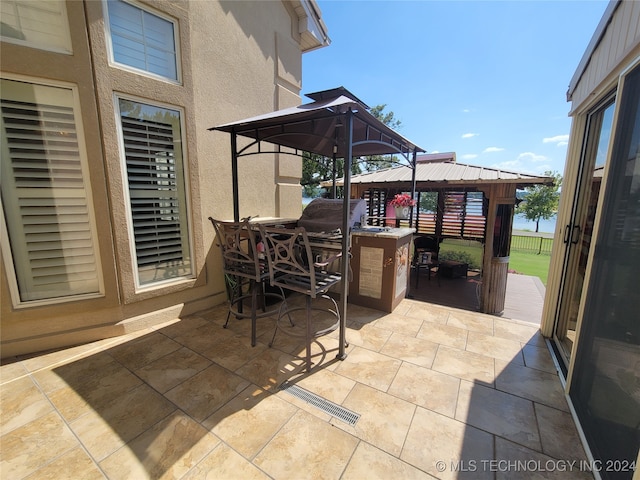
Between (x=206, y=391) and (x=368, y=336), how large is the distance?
171 cm

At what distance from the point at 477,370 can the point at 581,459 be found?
832mm

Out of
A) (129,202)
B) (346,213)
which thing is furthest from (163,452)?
(129,202)

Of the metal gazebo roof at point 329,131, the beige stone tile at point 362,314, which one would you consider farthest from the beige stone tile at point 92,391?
the beige stone tile at point 362,314

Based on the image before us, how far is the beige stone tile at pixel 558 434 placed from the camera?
1.56 m

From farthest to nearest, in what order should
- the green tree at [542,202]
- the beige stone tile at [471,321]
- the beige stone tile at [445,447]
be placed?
the green tree at [542,202] → the beige stone tile at [471,321] → the beige stone tile at [445,447]

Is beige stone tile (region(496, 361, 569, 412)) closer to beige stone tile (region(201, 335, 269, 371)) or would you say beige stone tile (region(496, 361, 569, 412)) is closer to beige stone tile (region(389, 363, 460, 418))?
beige stone tile (region(389, 363, 460, 418))

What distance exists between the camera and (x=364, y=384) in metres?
2.16

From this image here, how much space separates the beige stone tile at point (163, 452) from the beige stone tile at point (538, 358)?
112 inches

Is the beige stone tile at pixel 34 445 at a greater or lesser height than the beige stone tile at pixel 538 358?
lesser

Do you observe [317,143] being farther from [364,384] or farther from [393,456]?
[393,456]

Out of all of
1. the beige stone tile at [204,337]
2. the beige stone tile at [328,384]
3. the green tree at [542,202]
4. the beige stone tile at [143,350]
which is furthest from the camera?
the green tree at [542,202]

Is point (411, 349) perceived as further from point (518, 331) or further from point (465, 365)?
point (518, 331)

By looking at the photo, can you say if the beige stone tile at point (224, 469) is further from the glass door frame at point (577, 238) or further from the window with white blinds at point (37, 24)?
the window with white blinds at point (37, 24)

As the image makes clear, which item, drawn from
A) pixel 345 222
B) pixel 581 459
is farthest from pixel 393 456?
pixel 345 222
